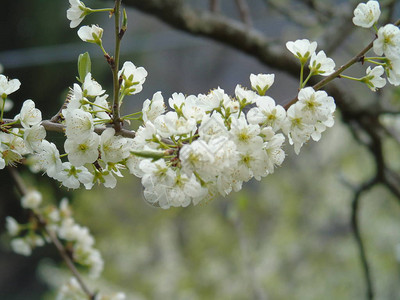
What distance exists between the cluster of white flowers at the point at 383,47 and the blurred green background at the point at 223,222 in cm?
166

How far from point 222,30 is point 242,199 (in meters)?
0.55

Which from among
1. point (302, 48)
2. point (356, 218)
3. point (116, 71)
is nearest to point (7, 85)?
point (116, 71)

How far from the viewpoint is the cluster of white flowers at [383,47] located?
526 millimetres

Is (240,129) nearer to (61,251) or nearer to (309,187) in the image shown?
(61,251)

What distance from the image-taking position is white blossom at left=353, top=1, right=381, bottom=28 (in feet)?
1.83

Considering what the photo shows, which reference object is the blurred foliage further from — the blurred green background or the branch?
the branch

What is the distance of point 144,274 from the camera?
3.22 meters

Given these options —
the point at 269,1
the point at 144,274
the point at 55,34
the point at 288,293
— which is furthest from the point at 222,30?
the point at 55,34

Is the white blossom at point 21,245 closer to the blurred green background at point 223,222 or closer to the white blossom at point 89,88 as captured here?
the white blossom at point 89,88

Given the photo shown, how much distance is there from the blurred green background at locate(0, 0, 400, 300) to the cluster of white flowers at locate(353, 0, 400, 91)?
1661 millimetres

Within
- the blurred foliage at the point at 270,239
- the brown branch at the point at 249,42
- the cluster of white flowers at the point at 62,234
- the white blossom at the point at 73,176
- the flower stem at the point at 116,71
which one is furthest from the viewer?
the blurred foliage at the point at 270,239

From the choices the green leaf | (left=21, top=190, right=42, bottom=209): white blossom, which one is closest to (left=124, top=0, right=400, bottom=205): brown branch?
(left=21, top=190, right=42, bottom=209): white blossom

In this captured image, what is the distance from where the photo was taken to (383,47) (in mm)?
534

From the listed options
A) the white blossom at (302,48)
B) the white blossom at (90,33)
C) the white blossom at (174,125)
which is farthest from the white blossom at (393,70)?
the white blossom at (90,33)
